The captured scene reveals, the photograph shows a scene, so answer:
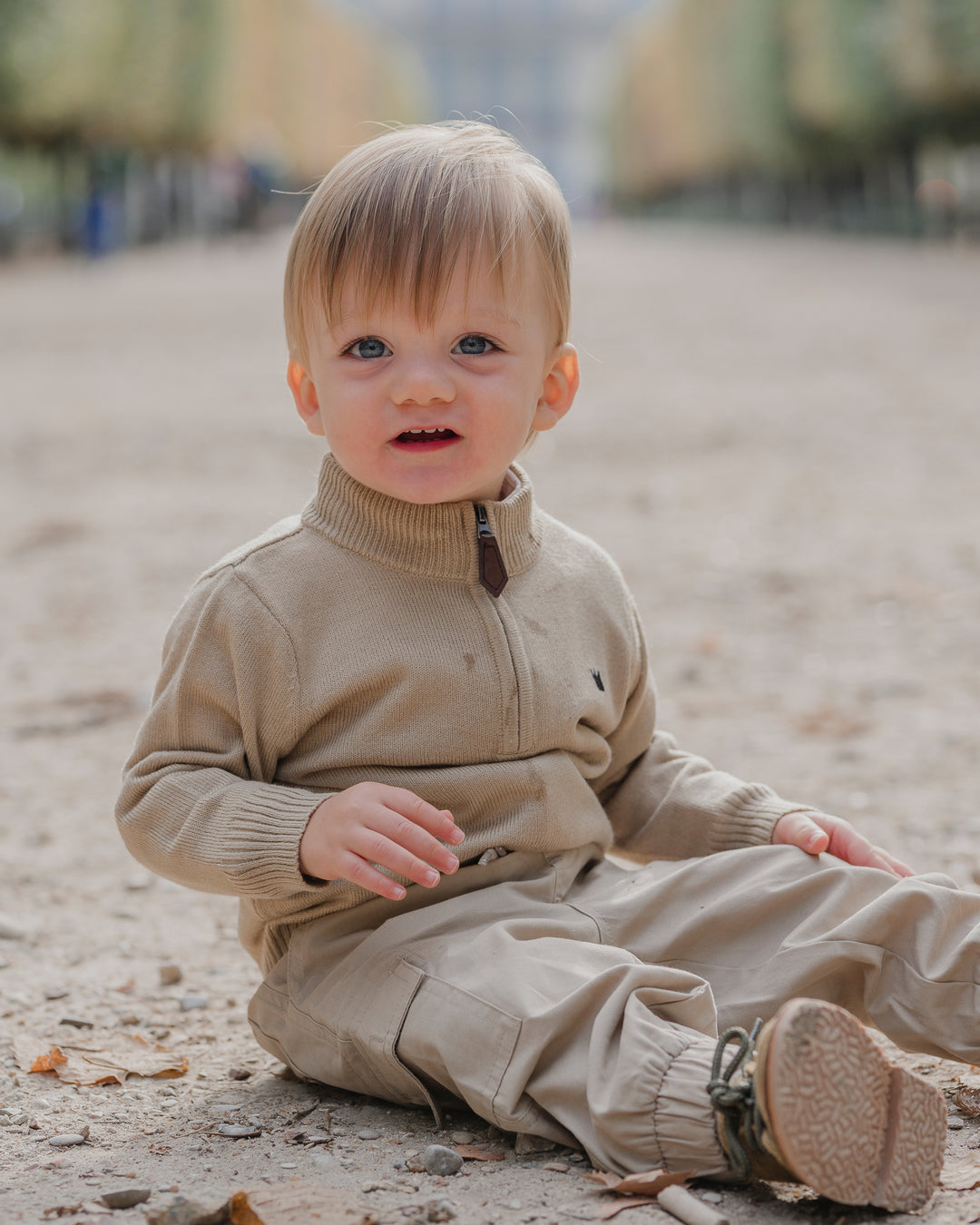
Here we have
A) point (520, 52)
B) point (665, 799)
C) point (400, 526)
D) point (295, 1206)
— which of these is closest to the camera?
point (295, 1206)

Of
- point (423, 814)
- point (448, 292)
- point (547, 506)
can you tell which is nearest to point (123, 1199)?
point (423, 814)

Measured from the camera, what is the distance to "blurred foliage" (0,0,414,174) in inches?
901

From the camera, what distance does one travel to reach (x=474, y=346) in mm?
2014

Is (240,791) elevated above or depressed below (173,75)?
below

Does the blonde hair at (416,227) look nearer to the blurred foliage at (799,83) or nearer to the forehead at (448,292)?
the forehead at (448,292)

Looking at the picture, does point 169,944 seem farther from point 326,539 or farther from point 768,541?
point 768,541

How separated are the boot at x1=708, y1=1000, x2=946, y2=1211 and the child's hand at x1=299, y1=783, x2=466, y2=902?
40cm

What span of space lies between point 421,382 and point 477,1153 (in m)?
0.97

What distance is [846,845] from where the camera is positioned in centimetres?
215

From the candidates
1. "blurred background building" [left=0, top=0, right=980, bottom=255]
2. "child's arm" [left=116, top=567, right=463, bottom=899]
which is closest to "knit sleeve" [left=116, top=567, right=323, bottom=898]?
"child's arm" [left=116, top=567, right=463, bottom=899]

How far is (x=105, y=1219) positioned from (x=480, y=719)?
779mm

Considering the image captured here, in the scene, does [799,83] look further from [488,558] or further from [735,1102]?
[735,1102]

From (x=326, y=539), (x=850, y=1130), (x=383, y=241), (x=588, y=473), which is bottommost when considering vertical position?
(x=588, y=473)

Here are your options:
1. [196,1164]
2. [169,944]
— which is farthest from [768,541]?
[196,1164]
